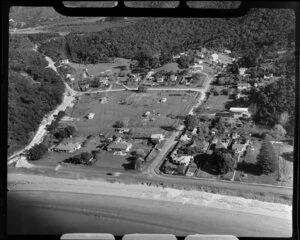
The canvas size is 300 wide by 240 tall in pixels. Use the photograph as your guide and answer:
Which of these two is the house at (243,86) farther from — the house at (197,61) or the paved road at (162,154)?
the paved road at (162,154)

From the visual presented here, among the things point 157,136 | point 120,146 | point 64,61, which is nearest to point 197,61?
point 157,136

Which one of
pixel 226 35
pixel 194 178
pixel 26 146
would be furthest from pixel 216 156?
pixel 26 146

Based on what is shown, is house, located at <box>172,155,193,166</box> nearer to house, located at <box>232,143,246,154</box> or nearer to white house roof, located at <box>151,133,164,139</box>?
white house roof, located at <box>151,133,164,139</box>

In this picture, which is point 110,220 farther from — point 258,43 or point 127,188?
point 258,43

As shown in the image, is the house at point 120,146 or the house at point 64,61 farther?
the house at point 64,61

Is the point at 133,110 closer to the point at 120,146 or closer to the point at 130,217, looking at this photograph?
the point at 120,146

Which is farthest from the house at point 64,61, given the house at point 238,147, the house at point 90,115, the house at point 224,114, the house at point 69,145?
the house at point 238,147
